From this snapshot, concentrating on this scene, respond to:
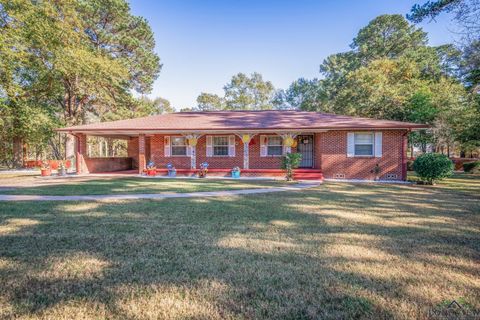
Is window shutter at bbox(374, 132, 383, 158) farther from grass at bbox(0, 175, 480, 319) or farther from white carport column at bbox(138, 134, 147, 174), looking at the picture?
white carport column at bbox(138, 134, 147, 174)

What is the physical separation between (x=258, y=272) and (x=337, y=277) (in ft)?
3.04

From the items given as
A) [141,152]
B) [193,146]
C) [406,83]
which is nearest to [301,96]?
[406,83]

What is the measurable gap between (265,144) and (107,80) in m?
16.5

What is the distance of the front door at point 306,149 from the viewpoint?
1596cm

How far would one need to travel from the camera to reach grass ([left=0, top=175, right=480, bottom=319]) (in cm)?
237

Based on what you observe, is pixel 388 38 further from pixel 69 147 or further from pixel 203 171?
pixel 69 147

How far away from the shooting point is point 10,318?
2.21 m

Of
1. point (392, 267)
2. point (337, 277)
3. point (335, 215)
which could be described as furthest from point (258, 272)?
point (335, 215)

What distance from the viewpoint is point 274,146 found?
50.2ft

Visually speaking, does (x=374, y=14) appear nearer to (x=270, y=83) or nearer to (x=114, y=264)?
(x=270, y=83)

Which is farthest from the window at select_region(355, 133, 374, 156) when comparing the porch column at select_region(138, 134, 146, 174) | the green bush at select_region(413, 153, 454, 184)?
the porch column at select_region(138, 134, 146, 174)

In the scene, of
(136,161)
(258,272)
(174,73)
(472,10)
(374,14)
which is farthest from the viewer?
(374,14)

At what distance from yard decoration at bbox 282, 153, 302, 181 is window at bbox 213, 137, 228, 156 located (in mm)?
4255

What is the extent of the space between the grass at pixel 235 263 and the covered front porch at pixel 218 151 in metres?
8.67
